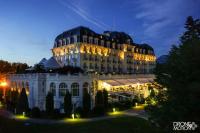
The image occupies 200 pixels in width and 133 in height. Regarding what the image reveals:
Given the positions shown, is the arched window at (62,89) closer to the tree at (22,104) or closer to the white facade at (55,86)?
the white facade at (55,86)

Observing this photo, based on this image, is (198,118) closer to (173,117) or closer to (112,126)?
(173,117)

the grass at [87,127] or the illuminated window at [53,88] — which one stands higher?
the illuminated window at [53,88]

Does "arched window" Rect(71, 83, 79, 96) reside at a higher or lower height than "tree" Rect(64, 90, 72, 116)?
higher

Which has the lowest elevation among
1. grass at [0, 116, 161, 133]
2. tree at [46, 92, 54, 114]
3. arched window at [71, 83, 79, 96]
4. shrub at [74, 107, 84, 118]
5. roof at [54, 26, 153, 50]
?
grass at [0, 116, 161, 133]

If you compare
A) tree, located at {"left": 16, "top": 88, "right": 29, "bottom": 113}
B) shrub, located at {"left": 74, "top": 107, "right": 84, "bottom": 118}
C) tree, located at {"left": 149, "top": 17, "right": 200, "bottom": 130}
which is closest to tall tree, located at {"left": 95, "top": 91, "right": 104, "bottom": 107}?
shrub, located at {"left": 74, "top": 107, "right": 84, "bottom": 118}

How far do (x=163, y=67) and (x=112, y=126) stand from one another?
22.2 m

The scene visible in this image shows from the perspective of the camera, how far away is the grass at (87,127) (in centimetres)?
3731

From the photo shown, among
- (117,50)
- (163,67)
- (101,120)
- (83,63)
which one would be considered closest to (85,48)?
(83,63)

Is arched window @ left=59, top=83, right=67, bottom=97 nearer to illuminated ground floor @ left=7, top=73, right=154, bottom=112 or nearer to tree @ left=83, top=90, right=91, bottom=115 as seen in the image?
illuminated ground floor @ left=7, top=73, right=154, bottom=112

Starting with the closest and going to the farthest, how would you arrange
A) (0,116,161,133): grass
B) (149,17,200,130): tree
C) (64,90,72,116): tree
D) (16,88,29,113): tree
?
(149,17,200,130): tree → (0,116,161,133): grass → (64,90,72,116): tree → (16,88,29,113): tree

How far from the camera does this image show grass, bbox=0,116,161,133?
1469 inches

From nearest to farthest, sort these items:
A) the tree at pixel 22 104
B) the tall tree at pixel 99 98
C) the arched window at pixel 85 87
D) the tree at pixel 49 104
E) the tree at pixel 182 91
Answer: the tree at pixel 182 91 < the tree at pixel 49 104 < the tree at pixel 22 104 < the tall tree at pixel 99 98 < the arched window at pixel 85 87

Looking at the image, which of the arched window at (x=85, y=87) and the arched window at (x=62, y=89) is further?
the arched window at (x=85, y=87)

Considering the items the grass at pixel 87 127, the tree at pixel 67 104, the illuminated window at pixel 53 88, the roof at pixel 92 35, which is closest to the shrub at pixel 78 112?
the tree at pixel 67 104
